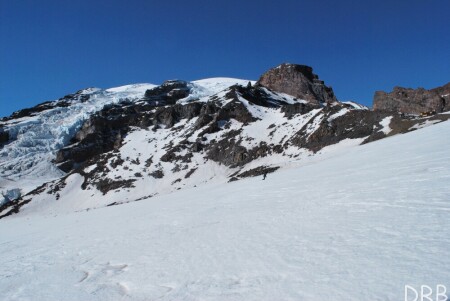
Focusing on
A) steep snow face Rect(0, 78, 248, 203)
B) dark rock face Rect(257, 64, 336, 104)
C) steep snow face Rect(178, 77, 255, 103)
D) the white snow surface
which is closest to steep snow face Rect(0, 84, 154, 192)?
steep snow face Rect(0, 78, 248, 203)

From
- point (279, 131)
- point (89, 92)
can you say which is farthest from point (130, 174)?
point (89, 92)

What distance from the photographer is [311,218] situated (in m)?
8.59

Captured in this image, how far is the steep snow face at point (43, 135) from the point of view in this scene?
101 meters

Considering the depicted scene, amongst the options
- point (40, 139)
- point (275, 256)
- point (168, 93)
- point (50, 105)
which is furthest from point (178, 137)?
point (50, 105)

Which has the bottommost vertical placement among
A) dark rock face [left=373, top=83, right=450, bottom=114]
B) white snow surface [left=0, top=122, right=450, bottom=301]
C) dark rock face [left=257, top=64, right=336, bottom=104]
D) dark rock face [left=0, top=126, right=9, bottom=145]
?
white snow surface [left=0, top=122, right=450, bottom=301]

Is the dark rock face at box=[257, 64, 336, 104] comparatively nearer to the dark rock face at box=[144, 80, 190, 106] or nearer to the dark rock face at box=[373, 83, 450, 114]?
the dark rock face at box=[373, 83, 450, 114]

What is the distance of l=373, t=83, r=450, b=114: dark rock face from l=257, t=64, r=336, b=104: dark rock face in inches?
1359

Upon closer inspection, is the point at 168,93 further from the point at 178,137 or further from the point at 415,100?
the point at 415,100

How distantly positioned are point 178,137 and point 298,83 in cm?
6904

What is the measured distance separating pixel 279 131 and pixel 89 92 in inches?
5369

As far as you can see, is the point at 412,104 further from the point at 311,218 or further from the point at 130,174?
the point at 311,218

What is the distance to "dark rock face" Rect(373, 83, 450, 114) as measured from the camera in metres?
89.8

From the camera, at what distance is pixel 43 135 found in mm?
124750

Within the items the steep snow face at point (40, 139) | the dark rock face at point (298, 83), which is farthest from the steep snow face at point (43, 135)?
the dark rock face at point (298, 83)
